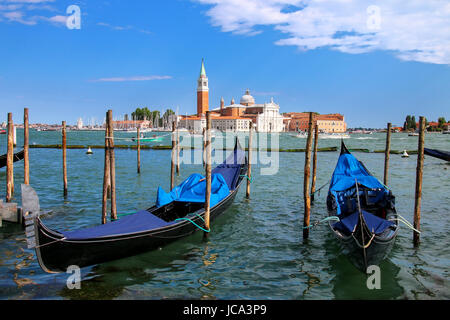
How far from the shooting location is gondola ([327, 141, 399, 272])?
3.52m

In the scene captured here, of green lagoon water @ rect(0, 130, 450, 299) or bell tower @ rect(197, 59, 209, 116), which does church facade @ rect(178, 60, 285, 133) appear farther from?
green lagoon water @ rect(0, 130, 450, 299)

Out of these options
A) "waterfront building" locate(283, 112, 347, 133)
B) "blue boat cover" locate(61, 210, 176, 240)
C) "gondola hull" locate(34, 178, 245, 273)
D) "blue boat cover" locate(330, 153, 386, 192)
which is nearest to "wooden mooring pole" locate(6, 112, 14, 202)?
"blue boat cover" locate(61, 210, 176, 240)

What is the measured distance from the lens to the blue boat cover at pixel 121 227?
11.4 feet

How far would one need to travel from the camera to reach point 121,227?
3801 mm

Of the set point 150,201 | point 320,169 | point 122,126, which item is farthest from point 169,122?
point 150,201

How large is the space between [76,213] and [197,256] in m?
2.78

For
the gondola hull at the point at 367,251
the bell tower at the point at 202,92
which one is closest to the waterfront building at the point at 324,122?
the bell tower at the point at 202,92

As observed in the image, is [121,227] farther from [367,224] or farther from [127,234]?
[367,224]

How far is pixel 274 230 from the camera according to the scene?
539cm

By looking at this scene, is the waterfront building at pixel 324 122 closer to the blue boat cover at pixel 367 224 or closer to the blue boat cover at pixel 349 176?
the blue boat cover at pixel 349 176

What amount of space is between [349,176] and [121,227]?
357cm
